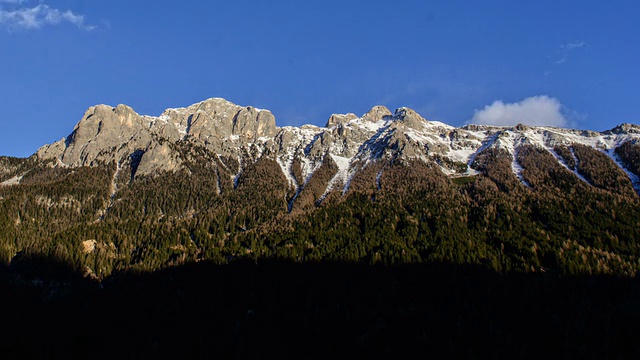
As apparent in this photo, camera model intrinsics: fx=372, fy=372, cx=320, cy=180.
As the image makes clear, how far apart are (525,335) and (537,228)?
68.3 metres

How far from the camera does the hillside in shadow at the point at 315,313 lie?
90.6 metres

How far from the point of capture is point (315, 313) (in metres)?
108

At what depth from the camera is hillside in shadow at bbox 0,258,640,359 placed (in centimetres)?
9062

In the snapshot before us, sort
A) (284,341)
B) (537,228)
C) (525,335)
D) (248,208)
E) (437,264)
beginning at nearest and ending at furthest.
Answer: (525,335) → (284,341) → (437,264) → (537,228) → (248,208)

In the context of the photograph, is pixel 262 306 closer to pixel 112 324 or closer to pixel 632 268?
pixel 112 324

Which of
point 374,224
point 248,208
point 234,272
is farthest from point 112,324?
point 374,224

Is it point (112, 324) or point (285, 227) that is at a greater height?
point (285, 227)

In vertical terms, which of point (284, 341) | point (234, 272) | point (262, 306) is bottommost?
point (284, 341)

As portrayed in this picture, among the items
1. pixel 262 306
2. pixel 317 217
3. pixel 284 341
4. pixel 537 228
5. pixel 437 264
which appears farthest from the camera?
pixel 317 217

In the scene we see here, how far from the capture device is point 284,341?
100188mm

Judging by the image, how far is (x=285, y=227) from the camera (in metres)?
163

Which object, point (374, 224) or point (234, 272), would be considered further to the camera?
point (374, 224)

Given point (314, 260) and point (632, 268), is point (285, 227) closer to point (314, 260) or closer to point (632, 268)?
point (314, 260)

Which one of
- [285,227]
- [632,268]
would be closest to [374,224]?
[285,227]
